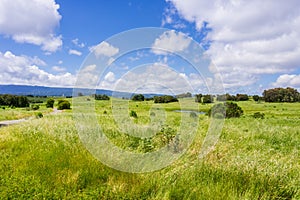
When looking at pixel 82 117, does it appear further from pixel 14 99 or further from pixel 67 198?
pixel 14 99

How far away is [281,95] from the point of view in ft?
411

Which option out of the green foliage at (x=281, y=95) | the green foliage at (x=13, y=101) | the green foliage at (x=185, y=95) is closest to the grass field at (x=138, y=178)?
Result: the green foliage at (x=185, y=95)

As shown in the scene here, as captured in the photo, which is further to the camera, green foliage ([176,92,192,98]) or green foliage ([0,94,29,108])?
green foliage ([0,94,29,108])

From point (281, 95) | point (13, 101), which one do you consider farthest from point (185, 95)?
point (281, 95)

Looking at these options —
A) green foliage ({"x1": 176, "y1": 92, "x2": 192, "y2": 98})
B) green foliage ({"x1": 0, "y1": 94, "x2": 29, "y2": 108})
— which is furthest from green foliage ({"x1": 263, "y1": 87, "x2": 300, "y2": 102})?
green foliage ({"x1": 176, "y1": 92, "x2": 192, "y2": 98})

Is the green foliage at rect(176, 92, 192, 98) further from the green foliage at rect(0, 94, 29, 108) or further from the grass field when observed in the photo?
the green foliage at rect(0, 94, 29, 108)

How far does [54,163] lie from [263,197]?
447 cm

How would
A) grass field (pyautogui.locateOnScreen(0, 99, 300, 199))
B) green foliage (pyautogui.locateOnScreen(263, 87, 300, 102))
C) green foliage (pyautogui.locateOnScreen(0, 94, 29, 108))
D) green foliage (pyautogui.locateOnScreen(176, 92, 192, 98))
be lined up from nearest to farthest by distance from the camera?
grass field (pyautogui.locateOnScreen(0, 99, 300, 199))
green foliage (pyautogui.locateOnScreen(176, 92, 192, 98))
green foliage (pyautogui.locateOnScreen(0, 94, 29, 108))
green foliage (pyautogui.locateOnScreen(263, 87, 300, 102))

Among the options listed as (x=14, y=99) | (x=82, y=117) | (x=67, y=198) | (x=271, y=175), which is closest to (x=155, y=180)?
(x=67, y=198)

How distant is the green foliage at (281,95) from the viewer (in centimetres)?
12325

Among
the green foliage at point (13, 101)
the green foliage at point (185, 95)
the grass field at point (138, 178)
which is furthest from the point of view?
the green foliage at point (13, 101)

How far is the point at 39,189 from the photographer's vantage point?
503 centimetres

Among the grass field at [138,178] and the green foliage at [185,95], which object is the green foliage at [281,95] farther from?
the grass field at [138,178]

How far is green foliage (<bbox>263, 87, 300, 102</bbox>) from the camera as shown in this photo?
123 m
